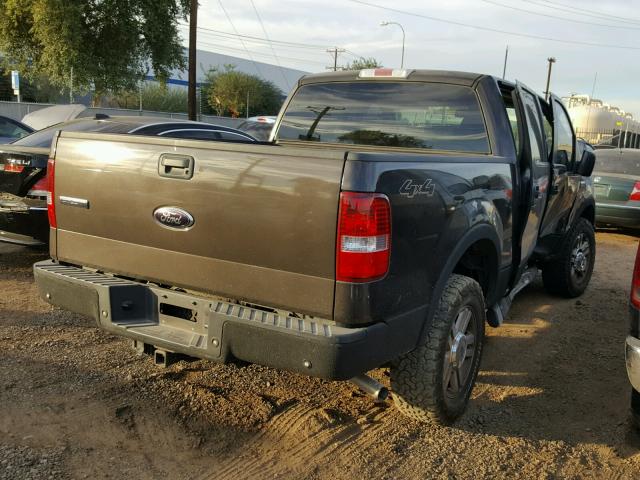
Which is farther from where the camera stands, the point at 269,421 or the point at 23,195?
the point at 23,195

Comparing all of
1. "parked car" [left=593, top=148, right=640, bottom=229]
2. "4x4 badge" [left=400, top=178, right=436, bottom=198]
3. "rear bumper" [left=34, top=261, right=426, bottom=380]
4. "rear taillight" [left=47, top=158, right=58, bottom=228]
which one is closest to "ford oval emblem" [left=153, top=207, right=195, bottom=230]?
"rear bumper" [left=34, top=261, right=426, bottom=380]

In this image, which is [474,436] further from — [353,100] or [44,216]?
[44,216]

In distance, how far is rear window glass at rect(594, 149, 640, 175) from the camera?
10406mm

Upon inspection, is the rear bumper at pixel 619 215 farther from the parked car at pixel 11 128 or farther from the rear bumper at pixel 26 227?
the parked car at pixel 11 128

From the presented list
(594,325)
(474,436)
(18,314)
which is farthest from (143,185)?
(594,325)

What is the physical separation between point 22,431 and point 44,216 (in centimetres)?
327

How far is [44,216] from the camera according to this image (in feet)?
19.5

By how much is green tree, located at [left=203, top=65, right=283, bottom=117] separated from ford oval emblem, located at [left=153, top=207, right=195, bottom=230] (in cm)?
5085

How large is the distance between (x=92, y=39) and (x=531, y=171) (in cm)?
2229

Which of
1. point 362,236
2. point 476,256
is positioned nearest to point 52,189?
point 362,236

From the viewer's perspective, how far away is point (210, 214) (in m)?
2.88

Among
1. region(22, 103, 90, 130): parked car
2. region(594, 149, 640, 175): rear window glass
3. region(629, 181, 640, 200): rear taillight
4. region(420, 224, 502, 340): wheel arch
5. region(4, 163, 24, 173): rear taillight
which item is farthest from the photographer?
region(22, 103, 90, 130): parked car

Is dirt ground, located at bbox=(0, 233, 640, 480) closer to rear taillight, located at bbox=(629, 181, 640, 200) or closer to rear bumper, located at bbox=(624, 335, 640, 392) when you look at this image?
rear bumper, located at bbox=(624, 335, 640, 392)

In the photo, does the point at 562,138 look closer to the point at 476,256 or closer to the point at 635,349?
the point at 476,256
